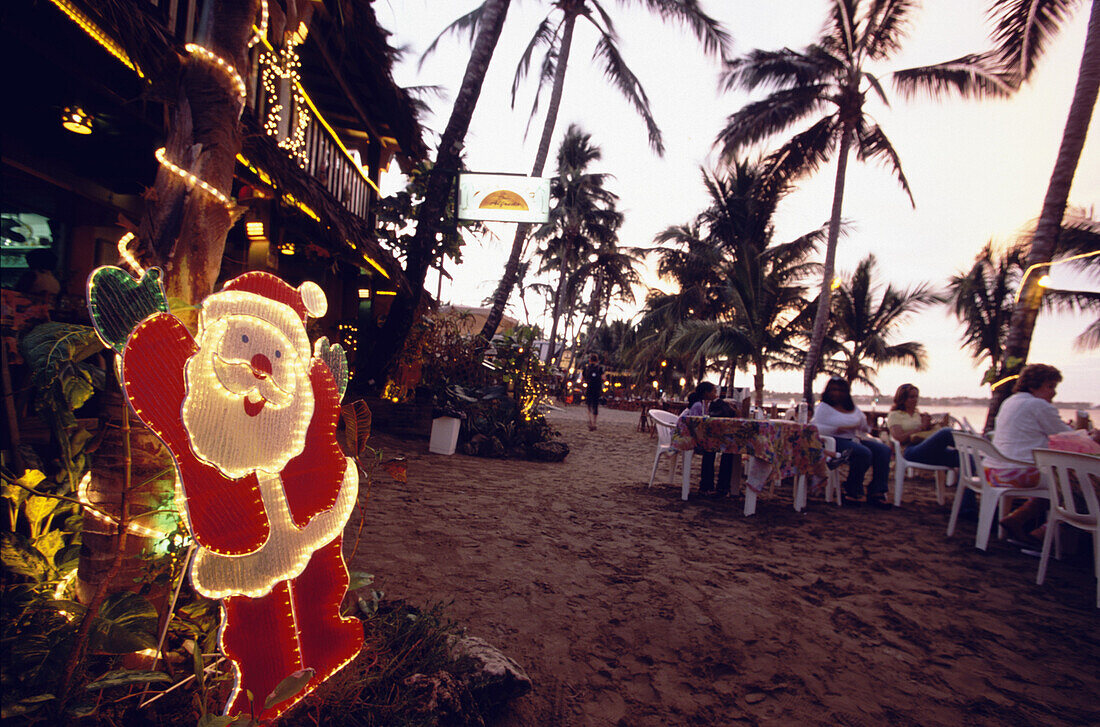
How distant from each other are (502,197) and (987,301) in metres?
17.9

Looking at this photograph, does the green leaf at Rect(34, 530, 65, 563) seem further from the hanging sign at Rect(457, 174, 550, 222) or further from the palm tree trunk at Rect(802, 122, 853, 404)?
the palm tree trunk at Rect(802, 122, 853, 404)

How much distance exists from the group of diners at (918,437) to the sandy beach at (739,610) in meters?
0.71

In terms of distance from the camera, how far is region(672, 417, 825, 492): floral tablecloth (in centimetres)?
489

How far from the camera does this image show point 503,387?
25.1 feet

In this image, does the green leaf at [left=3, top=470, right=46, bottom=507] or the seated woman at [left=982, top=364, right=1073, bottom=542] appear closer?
the green leaf at [left=3, top=470, right=46, bottom=507]

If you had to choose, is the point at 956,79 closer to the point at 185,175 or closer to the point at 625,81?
the point at 625,81

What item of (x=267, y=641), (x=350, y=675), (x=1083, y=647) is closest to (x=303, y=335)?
(x=267, y=641)

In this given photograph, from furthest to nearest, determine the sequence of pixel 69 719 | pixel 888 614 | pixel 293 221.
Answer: pixel 293 221 → pixel 888 614 → pixel 69 719

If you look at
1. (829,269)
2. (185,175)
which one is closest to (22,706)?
(185,175)

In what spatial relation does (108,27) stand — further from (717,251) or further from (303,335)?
(717,251)

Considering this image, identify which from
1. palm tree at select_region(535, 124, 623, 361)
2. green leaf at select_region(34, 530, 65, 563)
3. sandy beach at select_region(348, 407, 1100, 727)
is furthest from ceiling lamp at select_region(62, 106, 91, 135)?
palm tree at select_region(535, 124, 623, 361)

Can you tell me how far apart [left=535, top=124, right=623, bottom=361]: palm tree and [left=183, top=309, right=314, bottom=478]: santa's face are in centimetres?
2173

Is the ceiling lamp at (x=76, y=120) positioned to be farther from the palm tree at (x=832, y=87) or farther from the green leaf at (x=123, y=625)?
the palm tree at (x=832, y=87)

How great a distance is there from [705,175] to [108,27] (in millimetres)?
19137
